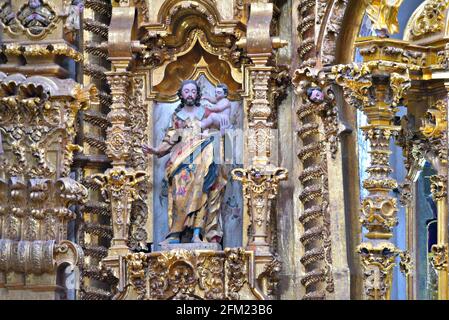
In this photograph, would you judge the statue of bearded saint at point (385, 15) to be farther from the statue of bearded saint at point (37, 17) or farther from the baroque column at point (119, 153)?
the statue of bearded saint at point (37, 17)

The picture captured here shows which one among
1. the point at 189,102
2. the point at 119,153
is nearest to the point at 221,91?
the point at 189,102

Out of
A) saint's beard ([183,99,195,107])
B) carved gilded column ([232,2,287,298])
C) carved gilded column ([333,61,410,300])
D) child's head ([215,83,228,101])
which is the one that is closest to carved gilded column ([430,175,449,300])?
carved gilded column ([333,61,410,300])

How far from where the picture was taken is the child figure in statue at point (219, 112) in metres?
19.4

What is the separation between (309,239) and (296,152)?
81 centimetres

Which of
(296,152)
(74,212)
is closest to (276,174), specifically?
(296,152)

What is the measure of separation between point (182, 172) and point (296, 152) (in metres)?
1.06

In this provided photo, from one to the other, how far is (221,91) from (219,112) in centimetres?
19

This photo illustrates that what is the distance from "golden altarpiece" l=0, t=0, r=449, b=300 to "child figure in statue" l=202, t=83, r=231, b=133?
0.17 m

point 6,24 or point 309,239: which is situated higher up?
point 6,24

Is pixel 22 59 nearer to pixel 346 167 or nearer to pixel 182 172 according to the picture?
pixel 182 172

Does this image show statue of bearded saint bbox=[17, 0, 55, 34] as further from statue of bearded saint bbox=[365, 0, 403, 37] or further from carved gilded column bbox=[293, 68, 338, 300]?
statue of bearded saint bbox=[365, 0, 403, 37]

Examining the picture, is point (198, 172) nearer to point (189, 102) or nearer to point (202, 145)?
point (202, 145)

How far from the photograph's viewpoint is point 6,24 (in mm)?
19484

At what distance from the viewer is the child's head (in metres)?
19.5
